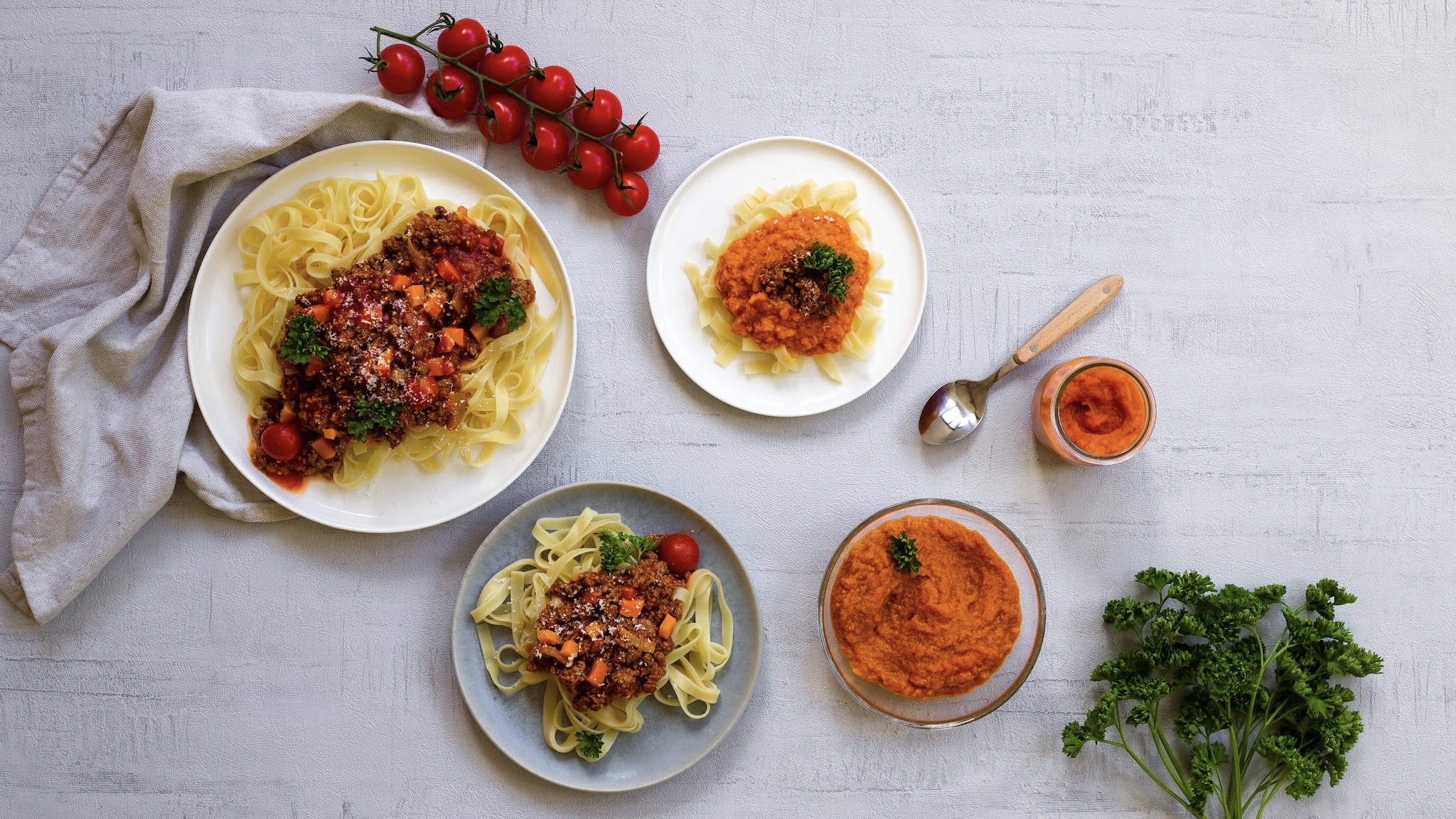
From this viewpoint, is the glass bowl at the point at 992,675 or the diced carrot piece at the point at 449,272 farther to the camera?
the glass bowl at the point at 992,675

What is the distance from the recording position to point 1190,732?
13.5 ft

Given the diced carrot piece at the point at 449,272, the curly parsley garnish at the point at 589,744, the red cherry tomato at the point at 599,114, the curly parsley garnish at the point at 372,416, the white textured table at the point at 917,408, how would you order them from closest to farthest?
the curly parsley garnish at the point at 372,416, the diced carrot piece at the point at 449,272, the curly parsley garnish at the point at 589,744, the red cherry tomato at the point at 599,114, the white textured table at the point at 917,408

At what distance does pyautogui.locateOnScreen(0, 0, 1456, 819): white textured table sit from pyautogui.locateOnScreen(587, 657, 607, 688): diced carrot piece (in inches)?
33.5

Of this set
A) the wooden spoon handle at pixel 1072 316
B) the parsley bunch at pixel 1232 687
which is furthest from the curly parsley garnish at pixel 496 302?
the parsley bunch at pixel 1232 687

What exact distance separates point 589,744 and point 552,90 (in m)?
2.94

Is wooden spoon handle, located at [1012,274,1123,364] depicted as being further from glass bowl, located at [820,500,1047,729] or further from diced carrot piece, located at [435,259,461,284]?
diced carrot piece, located at [435,259,461,284]

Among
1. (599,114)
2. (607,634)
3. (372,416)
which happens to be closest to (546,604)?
(607,634)

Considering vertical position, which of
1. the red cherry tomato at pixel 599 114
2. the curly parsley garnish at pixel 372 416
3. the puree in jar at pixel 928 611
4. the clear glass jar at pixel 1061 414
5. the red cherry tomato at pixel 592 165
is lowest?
the puree in jar at pixel 928 611

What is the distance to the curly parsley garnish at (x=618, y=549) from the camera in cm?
382

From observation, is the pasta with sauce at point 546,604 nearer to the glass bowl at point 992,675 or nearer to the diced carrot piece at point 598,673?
the diced carrot piece at point 598,673

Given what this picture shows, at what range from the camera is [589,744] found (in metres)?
3.88

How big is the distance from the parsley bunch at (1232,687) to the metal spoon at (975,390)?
3.75 feet

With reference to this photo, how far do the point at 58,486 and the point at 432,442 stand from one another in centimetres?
165

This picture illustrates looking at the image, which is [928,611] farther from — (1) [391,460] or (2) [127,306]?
(2) [127,306]
